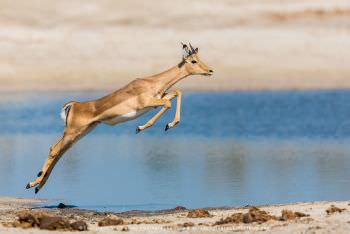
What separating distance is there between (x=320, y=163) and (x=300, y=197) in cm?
505

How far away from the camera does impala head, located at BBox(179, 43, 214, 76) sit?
1770 cm

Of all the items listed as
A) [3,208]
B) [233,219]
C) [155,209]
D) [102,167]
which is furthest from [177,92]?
[102,167]

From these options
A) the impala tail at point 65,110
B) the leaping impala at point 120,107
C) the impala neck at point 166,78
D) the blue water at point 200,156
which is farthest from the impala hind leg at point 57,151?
the impala neck at point 166,78

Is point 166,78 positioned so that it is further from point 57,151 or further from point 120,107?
point 57,151

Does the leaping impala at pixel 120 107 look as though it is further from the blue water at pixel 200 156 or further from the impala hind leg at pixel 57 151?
the blue water at pixel 200 156

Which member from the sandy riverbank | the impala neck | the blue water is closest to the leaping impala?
the impala neck

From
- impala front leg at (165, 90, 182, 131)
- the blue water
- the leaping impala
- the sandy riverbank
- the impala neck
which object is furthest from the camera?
the blue water

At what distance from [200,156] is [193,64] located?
278 inches

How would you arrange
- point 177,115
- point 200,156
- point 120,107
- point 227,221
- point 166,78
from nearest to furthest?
point 227,221 → point 177,115 → point 120,107 → point 166,78 → point 200,156

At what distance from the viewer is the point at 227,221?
1305 cm

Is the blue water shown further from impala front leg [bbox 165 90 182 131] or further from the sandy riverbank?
the sandy riverbank

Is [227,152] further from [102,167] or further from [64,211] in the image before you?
[64,211]

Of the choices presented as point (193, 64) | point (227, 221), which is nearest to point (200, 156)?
Answer: point (193, 64)

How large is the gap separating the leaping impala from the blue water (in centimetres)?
104
